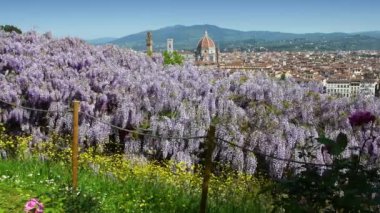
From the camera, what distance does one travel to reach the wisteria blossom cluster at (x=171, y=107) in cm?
809

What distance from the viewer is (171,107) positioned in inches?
352

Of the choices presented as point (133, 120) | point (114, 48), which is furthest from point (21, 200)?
point (114, 48)

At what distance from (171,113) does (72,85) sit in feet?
6.73

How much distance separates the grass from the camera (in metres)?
5.00

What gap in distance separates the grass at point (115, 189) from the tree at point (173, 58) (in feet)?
21.3

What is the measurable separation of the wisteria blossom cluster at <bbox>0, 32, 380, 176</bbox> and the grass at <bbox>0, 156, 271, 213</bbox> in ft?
3.03

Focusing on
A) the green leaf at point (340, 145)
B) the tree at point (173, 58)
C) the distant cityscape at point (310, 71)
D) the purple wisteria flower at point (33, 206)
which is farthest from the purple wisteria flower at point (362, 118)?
the tree at point (173, 58)

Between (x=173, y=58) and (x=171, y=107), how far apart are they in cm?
519

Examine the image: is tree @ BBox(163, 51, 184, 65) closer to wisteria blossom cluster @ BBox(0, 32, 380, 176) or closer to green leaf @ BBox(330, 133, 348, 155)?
wisteria blossom cluster @ BBox(0, 32, 380, 176)

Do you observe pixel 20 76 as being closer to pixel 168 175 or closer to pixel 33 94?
pixel 33 94

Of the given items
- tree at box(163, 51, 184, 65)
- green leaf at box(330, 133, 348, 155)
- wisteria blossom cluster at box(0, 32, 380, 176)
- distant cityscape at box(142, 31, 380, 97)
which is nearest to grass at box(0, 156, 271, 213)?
wisteria blossom cluster at box(0, 32, 380, 176)

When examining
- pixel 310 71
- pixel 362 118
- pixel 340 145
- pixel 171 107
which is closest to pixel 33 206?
pixel 340 145

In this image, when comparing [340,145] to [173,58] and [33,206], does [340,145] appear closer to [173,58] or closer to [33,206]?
[33,206]

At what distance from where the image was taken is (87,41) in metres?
12.3
